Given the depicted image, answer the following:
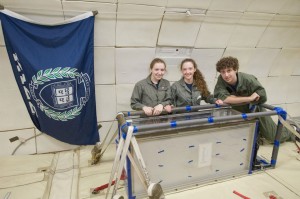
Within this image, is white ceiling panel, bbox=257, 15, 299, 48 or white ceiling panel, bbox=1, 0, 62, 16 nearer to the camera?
white ceiling panel, bbox=1, 0, 62, 16

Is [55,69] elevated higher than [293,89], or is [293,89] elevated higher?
[55,69]

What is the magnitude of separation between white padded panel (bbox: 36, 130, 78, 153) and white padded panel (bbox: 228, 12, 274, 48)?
2.75 meters

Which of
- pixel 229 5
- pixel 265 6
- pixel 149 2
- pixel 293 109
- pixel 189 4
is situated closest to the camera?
pixel 149 2

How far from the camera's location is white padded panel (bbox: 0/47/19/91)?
7.53ft

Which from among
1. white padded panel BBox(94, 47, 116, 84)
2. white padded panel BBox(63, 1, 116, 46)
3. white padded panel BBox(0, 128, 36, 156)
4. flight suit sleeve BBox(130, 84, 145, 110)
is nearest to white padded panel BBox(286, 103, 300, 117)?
flight suit sleeve BBox(130, 84, 145, 110)

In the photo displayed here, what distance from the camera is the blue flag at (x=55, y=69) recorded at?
7.00ft

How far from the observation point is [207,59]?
3092 millimetres

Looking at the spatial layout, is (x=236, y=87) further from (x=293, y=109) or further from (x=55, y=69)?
(x=293, y=109)

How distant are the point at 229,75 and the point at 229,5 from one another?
3.19ft

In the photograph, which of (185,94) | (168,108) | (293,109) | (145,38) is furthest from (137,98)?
(293,109)

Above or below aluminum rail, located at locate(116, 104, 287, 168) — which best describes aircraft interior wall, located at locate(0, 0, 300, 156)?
above

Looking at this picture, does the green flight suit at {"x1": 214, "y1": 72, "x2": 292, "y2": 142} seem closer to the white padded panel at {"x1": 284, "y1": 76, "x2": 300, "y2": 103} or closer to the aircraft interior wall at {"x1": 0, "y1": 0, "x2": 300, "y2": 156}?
the aircraft interior wall at {"x1": 0, "y1": 0, "x2": 300, "y2": 156}

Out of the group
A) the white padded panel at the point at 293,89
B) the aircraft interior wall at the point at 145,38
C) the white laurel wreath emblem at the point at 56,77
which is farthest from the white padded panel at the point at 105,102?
the white padded panel at the point at 293,89

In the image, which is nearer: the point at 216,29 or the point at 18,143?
the point at 18,143
